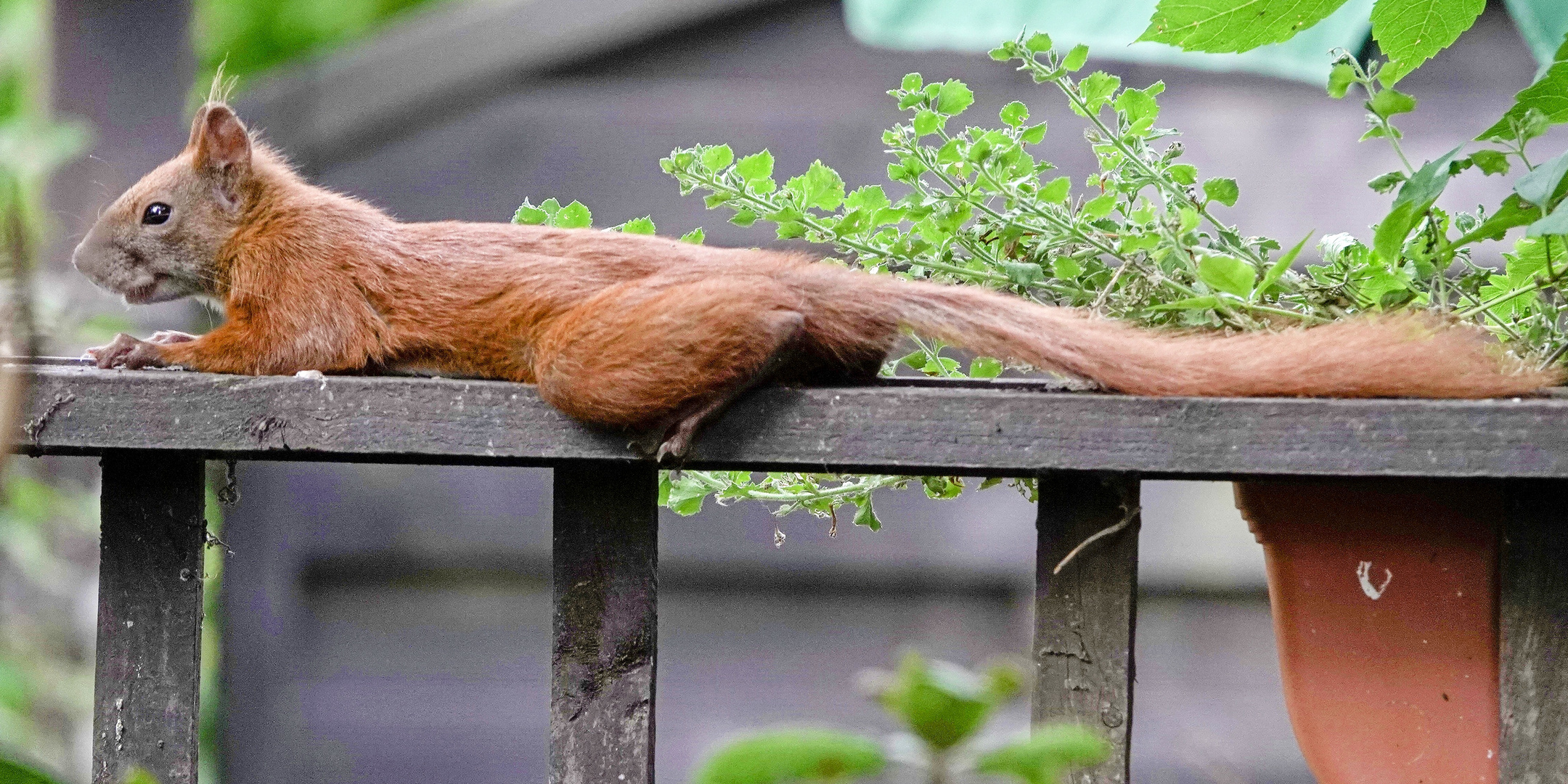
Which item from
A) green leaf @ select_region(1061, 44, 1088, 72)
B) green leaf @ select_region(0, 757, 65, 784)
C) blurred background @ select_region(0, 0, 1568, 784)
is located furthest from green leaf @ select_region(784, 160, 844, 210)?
blurred background @ select_region(0, 0, 1568, 784)

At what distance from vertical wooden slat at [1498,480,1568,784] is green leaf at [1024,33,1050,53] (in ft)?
1.66

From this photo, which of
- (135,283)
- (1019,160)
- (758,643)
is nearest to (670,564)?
(758,643)

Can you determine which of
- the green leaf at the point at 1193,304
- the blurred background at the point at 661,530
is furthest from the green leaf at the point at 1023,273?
the blurred background at the point at 661,530

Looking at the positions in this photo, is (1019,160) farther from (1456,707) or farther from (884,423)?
(1456,707)

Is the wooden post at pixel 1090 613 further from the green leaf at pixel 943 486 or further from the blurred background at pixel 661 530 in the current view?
the blurred background at pixel 661 530

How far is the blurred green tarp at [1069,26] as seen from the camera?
1.57m

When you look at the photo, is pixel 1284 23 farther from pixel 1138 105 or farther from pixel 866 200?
pixel 866 200

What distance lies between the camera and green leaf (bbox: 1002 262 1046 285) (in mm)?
1140

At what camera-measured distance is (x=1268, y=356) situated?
946mm

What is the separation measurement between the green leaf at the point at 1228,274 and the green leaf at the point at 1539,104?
20 cm

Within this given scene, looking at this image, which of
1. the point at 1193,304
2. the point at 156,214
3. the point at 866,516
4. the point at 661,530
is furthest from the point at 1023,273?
the point at 661,530

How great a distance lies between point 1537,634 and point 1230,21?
Answer: 531 mm

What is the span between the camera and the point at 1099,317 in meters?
1.05

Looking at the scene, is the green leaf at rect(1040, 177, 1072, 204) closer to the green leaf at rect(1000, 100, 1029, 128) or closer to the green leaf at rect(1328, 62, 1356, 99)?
the green leaf at rect(1000, 100, 1029, 128)
